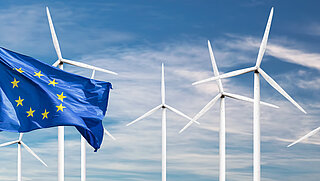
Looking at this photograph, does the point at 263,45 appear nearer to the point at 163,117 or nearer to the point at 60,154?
the point at 60,154

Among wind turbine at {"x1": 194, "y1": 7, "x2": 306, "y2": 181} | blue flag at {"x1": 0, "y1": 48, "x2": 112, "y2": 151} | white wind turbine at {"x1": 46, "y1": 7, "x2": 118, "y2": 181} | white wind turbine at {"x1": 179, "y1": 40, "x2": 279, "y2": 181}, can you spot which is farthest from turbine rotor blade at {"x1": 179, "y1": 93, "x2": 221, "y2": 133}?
blue flag at {"x1": 0, "y1": 48, "x2": 112, "y2": 151}

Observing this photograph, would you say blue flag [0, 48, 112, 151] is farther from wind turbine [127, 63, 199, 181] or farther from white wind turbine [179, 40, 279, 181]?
wind turbine [127, 63, 199, 181]

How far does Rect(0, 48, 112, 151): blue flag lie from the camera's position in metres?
32.8

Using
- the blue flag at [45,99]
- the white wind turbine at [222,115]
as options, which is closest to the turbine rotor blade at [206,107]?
the white wind turbine at [222,115]

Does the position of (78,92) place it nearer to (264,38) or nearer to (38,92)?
(38,92)

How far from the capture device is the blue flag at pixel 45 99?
3281 cm

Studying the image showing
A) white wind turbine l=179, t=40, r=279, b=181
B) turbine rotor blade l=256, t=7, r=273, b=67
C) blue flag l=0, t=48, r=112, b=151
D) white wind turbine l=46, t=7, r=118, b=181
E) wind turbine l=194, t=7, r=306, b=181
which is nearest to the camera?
blue flag l=0, t=48, r=112, b=151

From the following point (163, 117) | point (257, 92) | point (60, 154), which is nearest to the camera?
point (60, 154)

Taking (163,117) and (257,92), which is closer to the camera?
(257,92)

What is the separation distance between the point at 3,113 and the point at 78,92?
5.41 metres

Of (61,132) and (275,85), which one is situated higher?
(275,85)

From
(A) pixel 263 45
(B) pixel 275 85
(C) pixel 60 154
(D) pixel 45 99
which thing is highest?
(A) pixel 263 45

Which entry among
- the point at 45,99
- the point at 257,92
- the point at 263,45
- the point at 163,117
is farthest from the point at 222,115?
the point at 45,99

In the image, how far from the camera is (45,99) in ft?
111
